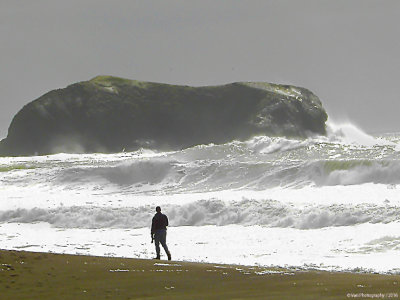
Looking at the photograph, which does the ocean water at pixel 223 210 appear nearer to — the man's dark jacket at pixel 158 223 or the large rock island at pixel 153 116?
the man's dark jacket at pixel 158 223

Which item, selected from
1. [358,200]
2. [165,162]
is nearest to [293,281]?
[358,200]

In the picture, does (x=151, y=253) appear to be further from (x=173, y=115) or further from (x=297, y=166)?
(x=173, y=115)

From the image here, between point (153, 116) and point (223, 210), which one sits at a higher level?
point (153, 116)

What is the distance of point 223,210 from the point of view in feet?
85.9

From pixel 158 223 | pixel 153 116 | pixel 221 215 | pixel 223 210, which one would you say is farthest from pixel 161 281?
pixel 153 116

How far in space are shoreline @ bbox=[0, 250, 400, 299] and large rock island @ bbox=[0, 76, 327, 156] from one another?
106m

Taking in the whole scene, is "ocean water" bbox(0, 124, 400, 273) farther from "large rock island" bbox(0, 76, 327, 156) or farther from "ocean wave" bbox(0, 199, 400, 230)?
"large rock island" bbox(0, 76, 327, 156)

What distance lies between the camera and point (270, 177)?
1335 inches

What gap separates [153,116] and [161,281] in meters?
121

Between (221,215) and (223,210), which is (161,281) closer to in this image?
(221,215)

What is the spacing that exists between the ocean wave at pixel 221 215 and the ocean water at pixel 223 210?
0.04 meters

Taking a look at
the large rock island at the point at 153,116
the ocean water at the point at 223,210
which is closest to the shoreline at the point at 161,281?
the ocean water at the point at 223,210

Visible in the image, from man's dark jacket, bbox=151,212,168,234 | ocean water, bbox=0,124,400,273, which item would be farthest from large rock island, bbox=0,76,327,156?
man's dark jacket, bbox=151,212,168,234

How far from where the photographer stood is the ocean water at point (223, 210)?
18475 millimetres
